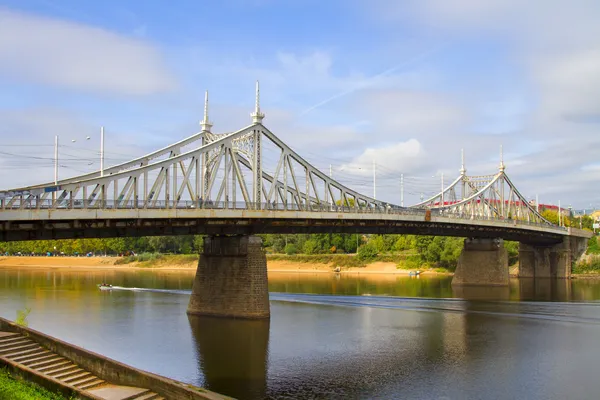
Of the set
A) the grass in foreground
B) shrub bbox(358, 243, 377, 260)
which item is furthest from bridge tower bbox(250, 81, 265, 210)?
shrub bbox(358, 243, 377, 260)

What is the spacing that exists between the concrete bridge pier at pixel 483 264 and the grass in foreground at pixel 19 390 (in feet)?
203

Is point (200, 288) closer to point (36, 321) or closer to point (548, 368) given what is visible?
point (36, 321)

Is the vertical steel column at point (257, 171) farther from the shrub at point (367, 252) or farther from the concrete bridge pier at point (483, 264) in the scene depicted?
the shrub at point (367, 252)

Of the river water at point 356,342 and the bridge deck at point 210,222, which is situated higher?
the bridge deck at point 210,222

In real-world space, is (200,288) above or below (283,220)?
below

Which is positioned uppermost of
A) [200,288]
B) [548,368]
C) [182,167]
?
[182,167]

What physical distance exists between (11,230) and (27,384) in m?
11.6

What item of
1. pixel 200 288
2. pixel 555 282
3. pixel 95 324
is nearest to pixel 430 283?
pixel 555 282

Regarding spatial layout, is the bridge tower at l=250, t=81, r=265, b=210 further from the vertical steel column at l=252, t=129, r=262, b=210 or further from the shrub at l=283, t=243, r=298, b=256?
the shrub at l=283, t=243, r=298, b=256

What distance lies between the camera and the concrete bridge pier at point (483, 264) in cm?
7338

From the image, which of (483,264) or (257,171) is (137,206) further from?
(483,264)

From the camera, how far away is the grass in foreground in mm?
17359

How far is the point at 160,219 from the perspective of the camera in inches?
1393

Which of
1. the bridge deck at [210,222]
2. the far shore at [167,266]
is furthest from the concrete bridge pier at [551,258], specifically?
the bridge deck at [210,222]
